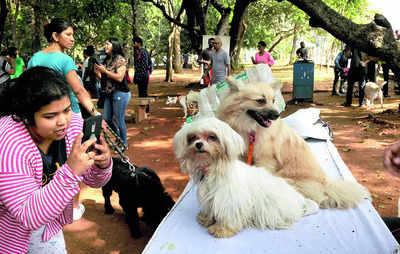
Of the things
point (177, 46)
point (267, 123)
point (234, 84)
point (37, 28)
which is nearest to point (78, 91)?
point (234, 84)

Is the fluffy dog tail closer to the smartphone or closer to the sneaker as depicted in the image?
the smartphone

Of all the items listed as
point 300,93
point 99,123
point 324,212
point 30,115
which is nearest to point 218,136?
point 99,123

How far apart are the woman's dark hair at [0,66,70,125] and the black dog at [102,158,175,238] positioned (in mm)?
1789

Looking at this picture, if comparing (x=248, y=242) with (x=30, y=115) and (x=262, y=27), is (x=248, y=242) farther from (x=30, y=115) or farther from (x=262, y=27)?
(x=262, y=27)

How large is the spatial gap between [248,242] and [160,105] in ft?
33.4

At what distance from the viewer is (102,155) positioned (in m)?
1.73

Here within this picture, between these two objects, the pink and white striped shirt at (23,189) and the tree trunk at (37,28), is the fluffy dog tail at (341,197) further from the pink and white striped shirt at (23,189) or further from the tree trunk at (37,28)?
the tree trunk at (37,28)

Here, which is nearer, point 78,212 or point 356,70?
point 78,212

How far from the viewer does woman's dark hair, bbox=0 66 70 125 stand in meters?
1.54

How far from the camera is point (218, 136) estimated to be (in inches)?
86.3

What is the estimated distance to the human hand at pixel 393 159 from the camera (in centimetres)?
166

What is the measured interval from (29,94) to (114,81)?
4020 millimetres

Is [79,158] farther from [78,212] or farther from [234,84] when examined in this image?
[78,212]

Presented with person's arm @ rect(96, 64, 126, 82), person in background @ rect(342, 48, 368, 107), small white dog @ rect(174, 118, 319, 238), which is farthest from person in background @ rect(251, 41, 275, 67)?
small white dog @ rect(174, 118, 319, 238)
